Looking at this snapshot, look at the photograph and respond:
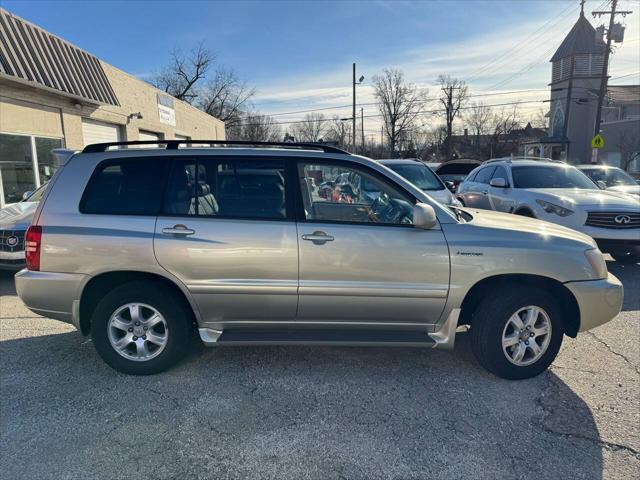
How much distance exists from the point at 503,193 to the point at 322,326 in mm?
5954

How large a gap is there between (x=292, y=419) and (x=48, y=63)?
1111 cm

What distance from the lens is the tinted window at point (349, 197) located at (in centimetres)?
341

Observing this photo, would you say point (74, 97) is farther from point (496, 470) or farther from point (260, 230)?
point (496, 470)

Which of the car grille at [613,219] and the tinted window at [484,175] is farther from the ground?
the tinted window at [484,175]

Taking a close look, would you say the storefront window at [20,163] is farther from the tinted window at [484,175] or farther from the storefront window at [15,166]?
the tinted window at [484,175]

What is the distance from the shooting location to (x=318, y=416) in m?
2.98

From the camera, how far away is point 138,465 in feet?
8.19

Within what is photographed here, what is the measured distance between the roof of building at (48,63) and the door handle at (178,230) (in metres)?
7.76

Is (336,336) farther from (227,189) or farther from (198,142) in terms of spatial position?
(198,142)

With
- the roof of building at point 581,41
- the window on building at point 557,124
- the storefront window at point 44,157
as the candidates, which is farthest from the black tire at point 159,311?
the window on building at point 557,124

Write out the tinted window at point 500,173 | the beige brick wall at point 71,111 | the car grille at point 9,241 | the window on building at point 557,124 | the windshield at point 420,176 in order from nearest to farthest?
the car grille at point 9,241 < the tinted window at point 500,173 < the windshield at point 420,176 < the beige brick wall at point 71,111 < the window on building at point 557,124

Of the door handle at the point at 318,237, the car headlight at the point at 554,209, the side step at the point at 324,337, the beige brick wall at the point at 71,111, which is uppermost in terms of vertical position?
the beige brick wall at the point at 71,111

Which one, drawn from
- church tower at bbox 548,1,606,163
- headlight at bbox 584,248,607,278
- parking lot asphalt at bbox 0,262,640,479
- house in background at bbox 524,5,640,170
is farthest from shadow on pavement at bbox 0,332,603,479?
church tower at bbox 548,1,606,163

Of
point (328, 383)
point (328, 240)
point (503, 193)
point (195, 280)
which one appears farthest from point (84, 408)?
point (503, 193)
